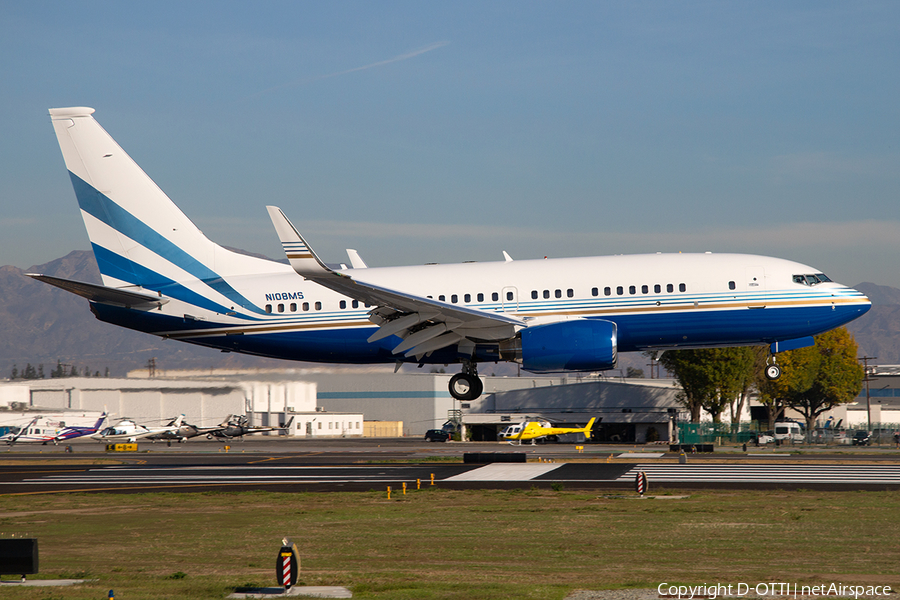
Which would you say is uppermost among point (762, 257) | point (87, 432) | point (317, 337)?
point (762, 257)

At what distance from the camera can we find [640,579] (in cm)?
1639

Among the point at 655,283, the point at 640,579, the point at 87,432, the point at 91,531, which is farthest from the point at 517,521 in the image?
the point at 87,432

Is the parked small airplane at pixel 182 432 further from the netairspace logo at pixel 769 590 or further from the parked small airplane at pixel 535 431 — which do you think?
the netairspace logo at pixel 769 590

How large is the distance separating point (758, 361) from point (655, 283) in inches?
3021

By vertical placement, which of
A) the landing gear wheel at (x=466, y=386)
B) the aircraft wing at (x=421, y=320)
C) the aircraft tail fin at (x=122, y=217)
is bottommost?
the landing gear wheel at (x=466, y=386)

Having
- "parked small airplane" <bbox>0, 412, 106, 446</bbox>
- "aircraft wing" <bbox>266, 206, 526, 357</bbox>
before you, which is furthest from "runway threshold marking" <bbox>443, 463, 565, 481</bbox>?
Answer: "parked small airplane" <bbox>0, 412, 106, 446</bbox>

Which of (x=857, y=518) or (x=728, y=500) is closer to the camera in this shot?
(x=857, y=518)

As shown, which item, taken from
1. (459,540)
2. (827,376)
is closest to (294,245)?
(459,540)

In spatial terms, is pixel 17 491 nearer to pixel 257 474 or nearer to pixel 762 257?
pixel 257 474

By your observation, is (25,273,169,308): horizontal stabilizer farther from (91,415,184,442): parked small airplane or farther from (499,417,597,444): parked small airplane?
(499,417,597,444): parked small airplane

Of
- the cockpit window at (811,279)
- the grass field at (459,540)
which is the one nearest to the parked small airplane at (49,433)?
the grass field at (459,540)

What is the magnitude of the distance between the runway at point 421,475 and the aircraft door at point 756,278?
8028 millimetres

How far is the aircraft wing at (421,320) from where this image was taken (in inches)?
1368

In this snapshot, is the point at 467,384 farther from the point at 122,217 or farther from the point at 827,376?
the point at 827,376
